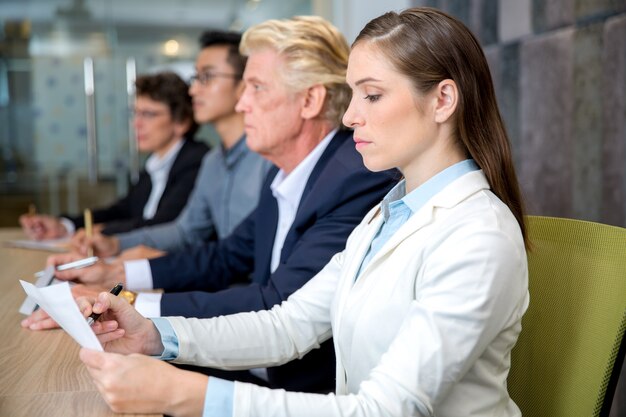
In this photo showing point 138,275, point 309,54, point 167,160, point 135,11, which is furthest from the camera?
point 135,11

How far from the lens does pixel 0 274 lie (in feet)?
8.12

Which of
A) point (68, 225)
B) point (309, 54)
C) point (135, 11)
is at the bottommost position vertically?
point (68, 225)

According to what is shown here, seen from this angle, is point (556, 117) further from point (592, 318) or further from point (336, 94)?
point (592, 318)

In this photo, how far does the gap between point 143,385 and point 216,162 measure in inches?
87.5

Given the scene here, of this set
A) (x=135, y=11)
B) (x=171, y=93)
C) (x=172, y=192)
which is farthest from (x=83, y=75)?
(x=172, y=192)

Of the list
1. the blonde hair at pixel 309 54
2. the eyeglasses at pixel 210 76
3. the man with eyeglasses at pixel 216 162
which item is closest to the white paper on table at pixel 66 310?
the blonde hair at pixel 309 54

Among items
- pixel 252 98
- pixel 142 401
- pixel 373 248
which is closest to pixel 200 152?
pixel 252 98

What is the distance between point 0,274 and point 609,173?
182cm

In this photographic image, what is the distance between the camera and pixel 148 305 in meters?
1.78

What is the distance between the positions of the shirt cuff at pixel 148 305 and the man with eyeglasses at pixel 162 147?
6.68ft

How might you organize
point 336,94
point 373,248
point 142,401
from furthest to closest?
point 336,94
point 373,248
point 142,401

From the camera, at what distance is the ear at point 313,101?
2188mm

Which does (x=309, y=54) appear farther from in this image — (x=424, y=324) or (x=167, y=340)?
(x=424, y=324)

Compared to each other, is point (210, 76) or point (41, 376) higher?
point (210, 76)
